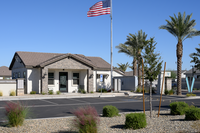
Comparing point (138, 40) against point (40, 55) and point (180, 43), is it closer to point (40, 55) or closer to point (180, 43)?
point (180, 43)

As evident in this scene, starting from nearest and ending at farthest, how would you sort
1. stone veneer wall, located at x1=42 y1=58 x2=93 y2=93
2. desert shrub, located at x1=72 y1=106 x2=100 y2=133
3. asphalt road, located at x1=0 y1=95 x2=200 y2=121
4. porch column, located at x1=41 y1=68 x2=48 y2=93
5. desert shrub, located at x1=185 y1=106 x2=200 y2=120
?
desert shrub, located at x1=72 y1=106 x2=100 y2=133, desert shrub, located at x1=185 y1=106 x2=200 y2=120, asphalt road, located at x1=0 y1=95 x2=200 y2=121, porch column, located at x1=41 y1=68 x2=48 y2=93, stone veneer wall, located at x1=42 y1=58 x2=93 y2=93

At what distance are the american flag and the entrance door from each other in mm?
7931

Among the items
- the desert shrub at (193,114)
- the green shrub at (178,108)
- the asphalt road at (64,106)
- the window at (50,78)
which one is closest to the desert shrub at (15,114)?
the asphalt road at (64,106)

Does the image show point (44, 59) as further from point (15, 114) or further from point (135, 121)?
point (135, 121)

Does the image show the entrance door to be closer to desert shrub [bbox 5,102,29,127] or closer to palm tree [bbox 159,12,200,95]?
palm tree [bbox 159,12,200,95]

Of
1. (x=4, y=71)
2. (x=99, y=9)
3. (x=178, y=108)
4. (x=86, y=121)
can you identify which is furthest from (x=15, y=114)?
(x=4, y=71)

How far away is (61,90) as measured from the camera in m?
29.2

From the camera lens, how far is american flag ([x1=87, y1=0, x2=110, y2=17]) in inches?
1084

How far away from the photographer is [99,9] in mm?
27656

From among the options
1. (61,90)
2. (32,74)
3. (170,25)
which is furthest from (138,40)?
(32,74)

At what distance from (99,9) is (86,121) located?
22.1 meters

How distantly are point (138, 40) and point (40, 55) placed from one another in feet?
47.0

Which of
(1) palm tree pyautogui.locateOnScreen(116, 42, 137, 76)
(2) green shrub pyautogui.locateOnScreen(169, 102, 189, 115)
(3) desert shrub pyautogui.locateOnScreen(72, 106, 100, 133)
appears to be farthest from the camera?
(1) palm tree pyautogui.locateOnScreen(116, 42, 137, 76)

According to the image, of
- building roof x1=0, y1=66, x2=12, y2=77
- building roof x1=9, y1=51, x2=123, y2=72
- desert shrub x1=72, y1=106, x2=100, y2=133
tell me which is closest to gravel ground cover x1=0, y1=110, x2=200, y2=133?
desert shrub x1=72, y1=106, x2=100, y2=133
